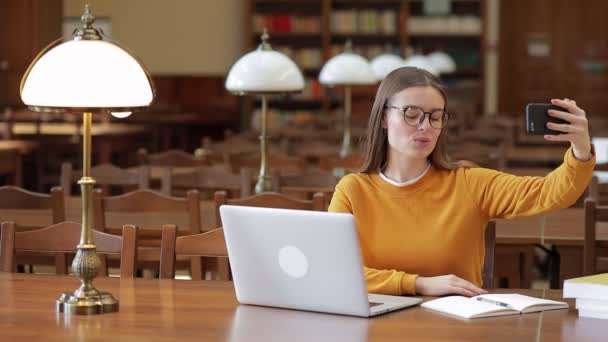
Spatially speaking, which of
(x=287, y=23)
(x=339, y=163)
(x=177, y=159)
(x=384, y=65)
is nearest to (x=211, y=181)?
(x=177, y=159)

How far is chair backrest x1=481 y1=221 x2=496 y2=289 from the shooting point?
123 inches

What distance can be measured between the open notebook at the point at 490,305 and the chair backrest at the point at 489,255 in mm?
484

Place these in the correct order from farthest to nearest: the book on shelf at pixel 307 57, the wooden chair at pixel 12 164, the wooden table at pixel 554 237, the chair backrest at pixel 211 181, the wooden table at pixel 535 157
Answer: the book on shelf at pixel 307 57, the wooden chair at pixel 12 164, the wooden table at pixel 535 157, the chair backrest at pixel 211 181, the wooden table at pixel 554 237

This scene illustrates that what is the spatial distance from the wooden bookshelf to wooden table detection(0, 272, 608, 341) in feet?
38.0

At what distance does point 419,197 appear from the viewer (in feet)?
9.39

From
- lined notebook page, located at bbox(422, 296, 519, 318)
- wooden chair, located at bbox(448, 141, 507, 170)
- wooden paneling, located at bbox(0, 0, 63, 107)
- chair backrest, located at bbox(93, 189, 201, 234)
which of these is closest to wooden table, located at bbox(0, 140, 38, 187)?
wooden chair, located at bbox(448, 141, 507, 170)

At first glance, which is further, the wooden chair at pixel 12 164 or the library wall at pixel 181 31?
the library wall at pixel 181 31

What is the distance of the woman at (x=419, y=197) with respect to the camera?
2787mm

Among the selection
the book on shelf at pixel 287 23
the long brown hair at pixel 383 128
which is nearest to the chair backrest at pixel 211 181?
the long brown hair at pixel 383 128

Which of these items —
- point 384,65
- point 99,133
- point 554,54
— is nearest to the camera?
point 384,65

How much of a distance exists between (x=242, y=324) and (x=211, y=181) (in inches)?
113

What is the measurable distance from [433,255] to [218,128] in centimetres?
1146

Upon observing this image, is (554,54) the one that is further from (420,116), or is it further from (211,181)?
(420,116)

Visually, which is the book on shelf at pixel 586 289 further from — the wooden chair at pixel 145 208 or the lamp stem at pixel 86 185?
the wooden chair at pixel 145 208
